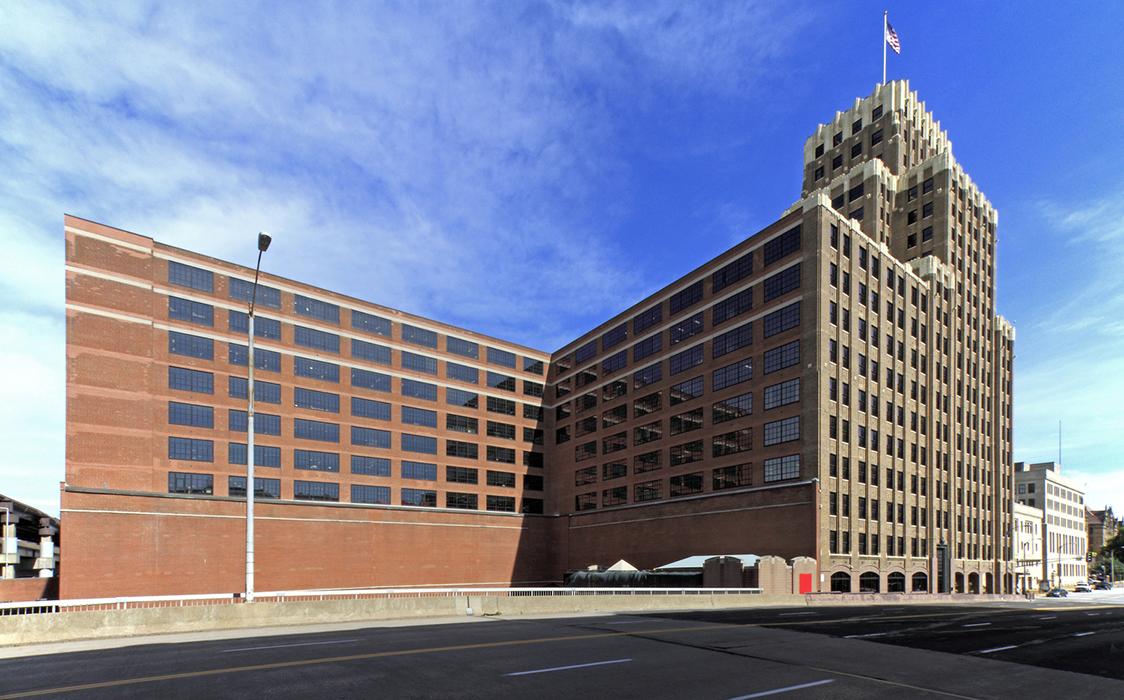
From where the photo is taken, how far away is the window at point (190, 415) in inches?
2158

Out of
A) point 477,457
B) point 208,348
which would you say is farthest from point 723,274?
point 208,348

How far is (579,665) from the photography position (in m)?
12.9

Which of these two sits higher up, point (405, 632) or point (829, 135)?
point (829, 135)

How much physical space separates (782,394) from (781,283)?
9.37 meters

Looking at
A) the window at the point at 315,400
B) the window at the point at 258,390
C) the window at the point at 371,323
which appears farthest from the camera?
the window at the point at 371,323

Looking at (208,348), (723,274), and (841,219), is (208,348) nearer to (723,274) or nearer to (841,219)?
(723,274)

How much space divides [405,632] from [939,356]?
203ft

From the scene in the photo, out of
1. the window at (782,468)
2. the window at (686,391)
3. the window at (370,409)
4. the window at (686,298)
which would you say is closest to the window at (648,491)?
the window at (686,391)

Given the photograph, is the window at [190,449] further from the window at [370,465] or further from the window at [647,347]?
the window at [647,347]

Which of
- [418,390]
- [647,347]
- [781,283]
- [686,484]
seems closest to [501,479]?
[418,390]

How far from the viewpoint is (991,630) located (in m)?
23.3

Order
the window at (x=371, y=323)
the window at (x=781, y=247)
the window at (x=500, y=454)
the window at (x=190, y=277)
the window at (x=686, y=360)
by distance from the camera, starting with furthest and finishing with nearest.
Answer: the window at (x=500, y=454) < the window at (x=371, y=323) < the window at (x=686, y=360) < the window at (x=190, y=277) < the window at (x=781, y=247)

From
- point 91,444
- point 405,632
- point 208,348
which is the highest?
point 208,348

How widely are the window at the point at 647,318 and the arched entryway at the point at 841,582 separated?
30582 mm
